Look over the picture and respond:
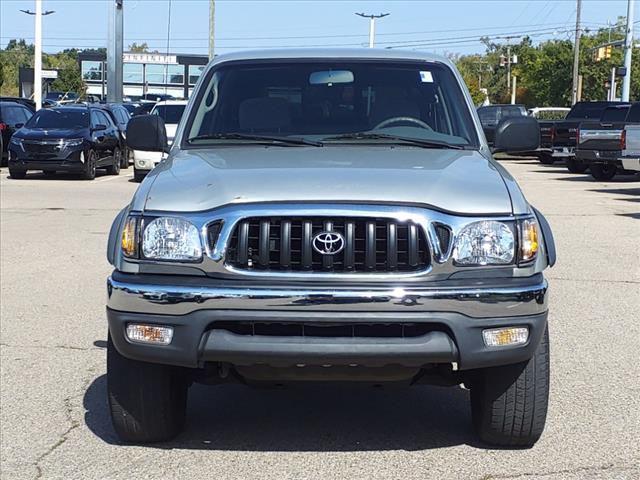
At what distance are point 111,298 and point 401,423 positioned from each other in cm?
177

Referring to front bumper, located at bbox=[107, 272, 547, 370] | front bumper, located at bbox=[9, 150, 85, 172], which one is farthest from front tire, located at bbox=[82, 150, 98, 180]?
front bumper, located at bbox=[107, 272, 547, 370]

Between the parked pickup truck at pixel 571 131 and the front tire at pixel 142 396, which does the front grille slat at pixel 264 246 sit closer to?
the front tire at pixel 142 396

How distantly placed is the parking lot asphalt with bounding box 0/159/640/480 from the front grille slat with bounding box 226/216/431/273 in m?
0.99

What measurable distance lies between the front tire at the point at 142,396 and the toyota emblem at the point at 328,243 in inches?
38.4

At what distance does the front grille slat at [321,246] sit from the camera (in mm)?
4137

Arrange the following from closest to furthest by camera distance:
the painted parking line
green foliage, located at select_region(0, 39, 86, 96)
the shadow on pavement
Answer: the shadow on pavement, the painted parking line, green foliage, located at select_region(0, 39, 86, 96)

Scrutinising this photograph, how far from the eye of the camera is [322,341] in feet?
13.4

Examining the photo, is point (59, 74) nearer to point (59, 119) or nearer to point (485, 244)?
point (59, 119)

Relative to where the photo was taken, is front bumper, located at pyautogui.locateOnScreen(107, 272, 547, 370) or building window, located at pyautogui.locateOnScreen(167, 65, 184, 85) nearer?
front bumper, located at pyautogui.locateOnScreen(107, 272, 547, 370)

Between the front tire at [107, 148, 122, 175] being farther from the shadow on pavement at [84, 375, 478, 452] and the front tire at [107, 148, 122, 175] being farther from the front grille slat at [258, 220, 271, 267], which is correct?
the front grille slat at [258, 220, 271, 267]

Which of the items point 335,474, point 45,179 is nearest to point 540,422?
point 335,474

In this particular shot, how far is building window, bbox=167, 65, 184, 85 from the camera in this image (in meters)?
70.6

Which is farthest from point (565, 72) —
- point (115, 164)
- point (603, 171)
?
point (115, 164)

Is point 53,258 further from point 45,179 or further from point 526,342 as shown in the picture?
point 45,179
